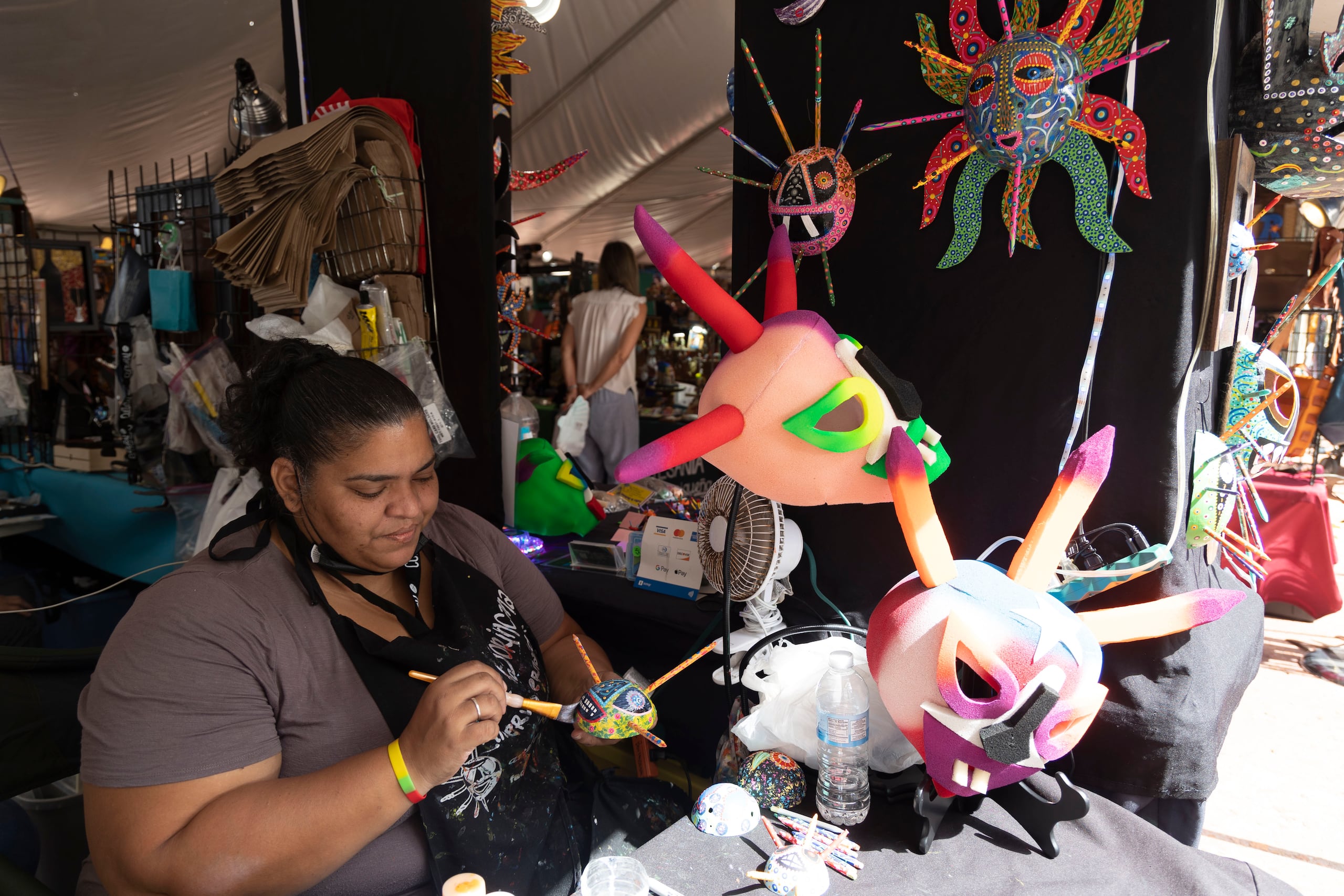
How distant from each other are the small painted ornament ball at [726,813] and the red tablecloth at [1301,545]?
357 centimetres

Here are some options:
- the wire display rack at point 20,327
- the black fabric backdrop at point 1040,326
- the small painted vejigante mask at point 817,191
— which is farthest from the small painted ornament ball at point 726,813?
the wire display rack at point 20,327

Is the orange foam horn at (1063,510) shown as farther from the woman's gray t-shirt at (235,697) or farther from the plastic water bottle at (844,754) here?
the woman's gray t-shirt at (235,697)

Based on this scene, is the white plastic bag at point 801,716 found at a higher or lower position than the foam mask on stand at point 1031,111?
lower

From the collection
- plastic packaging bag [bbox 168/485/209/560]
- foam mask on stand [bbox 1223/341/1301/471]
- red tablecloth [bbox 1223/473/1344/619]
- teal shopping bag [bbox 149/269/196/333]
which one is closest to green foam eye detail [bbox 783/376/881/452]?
foam mask on stand [bbox 1223/341/1301/471]

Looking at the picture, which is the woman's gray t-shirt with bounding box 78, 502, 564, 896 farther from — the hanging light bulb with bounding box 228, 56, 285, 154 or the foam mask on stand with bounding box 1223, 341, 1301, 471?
the hanging light bulb with bounding box 228, 56, 285, 154

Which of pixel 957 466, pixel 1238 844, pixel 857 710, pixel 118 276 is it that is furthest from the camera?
pixel 118 276

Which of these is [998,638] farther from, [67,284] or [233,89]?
[233,89]

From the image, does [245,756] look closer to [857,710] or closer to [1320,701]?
[857,710]

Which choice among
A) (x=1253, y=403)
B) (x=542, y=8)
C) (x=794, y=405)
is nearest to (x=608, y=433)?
(x=542, y=8)

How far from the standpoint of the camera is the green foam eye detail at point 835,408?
3.27ft

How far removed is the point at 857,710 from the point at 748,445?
46 centimetres

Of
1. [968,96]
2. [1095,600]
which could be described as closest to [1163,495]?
[1095,600]

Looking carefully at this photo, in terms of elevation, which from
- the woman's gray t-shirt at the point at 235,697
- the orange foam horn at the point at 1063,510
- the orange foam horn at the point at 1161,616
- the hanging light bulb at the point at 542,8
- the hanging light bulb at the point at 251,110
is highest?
the hanging light bulb at the point at 542,8

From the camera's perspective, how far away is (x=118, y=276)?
3.34 meters
